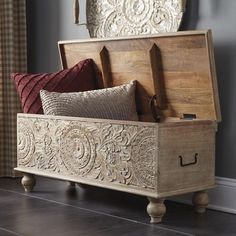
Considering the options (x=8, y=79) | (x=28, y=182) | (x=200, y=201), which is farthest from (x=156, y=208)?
(x=8, y=79)

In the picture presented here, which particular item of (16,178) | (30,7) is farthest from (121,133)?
(30,7)

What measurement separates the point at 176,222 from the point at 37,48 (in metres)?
1.86

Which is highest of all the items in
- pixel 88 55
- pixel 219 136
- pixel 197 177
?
pixel 88 55

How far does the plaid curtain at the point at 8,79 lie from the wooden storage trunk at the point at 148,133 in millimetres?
545

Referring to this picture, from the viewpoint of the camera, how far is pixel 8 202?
120 inches

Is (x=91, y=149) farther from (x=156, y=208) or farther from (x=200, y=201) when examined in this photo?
(x=200, y=201)

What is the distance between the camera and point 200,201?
2830 mm

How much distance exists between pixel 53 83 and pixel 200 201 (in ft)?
3.65

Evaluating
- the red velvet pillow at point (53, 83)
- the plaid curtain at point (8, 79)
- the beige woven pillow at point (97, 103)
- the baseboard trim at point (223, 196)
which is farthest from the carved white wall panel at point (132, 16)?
the baseboard trim at point (223, 196)

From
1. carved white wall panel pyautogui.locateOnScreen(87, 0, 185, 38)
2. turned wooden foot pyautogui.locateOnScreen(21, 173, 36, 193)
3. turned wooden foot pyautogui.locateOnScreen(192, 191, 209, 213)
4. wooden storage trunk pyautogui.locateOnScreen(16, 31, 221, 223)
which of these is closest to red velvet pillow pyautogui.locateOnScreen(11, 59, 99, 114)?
wooden storage trunk pyautogui.locateOnScreen(16, 31, 221, 223)

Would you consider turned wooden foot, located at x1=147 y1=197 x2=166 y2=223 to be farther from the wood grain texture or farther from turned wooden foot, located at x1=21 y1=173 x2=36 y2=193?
turned wooden foot, located at x1=21 y1=173 x2=36 y2=193

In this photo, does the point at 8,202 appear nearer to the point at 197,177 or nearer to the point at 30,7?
the point at 197,177

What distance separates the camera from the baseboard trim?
2.86 m

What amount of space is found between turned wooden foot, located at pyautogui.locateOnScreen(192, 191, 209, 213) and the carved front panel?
35cm
